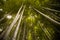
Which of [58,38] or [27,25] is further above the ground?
[27,25]

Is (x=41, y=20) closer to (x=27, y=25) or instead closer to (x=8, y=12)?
(x=27, y=25)

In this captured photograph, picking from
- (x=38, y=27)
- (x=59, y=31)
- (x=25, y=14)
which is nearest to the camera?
(x=59, y=31)

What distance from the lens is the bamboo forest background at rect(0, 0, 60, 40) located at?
1689mm

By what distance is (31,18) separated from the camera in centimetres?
190

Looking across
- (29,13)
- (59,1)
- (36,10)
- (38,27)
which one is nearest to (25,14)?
(29,13)

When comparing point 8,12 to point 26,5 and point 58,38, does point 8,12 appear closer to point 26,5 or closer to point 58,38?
point 26,5

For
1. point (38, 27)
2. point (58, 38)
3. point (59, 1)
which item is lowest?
point (58, 38)

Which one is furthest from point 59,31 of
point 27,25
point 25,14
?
point 25,14

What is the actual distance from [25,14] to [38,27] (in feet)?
1.04

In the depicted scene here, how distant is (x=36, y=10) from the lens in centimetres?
191

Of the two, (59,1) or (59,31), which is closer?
(59,31)

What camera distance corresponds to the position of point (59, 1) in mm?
2023

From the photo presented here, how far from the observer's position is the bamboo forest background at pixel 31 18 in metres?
1.69

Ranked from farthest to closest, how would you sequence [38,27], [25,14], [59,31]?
[25,14] → [38,27] → [59,31]
